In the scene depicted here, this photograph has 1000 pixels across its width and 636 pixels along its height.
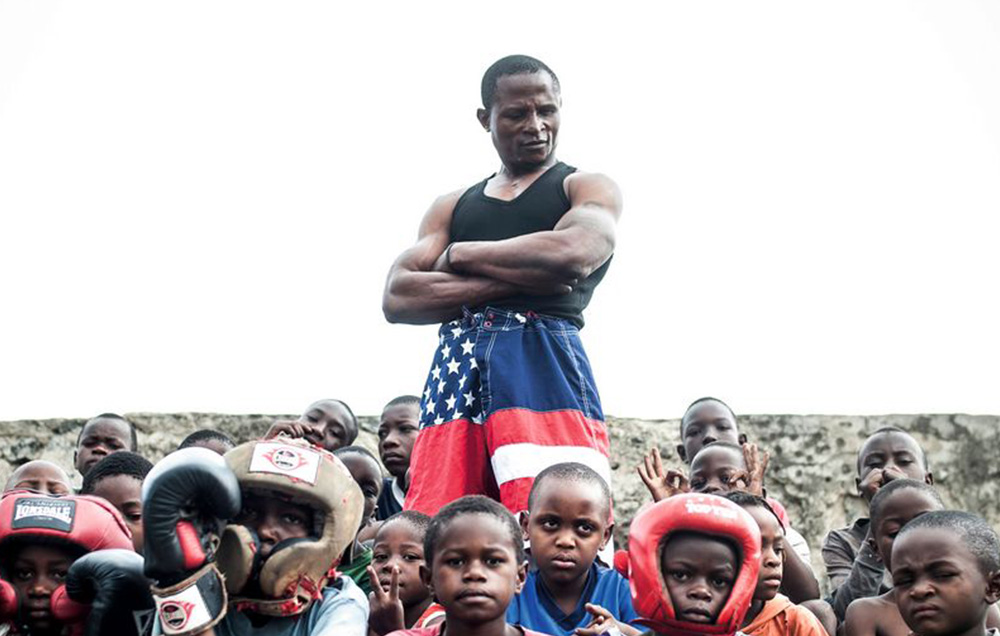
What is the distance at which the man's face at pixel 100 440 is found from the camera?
26.8ft

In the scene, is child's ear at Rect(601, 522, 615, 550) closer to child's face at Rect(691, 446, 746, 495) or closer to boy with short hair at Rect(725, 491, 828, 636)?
boy with short hair at Rect(725, 491, 828, 636)

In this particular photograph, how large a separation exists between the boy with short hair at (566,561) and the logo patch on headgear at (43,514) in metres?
1.55

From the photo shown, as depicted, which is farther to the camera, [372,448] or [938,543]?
[372,448]

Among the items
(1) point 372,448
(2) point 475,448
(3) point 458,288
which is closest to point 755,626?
(2) point 475,448

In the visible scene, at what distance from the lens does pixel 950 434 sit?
10.3 metres

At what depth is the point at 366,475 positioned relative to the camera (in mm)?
7488

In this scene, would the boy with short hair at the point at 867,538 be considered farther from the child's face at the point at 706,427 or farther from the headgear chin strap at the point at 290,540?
the headgear chin strap at the point at 290,540

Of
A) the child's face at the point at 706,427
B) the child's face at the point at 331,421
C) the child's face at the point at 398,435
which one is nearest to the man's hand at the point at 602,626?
the child's face at the point at 706,427

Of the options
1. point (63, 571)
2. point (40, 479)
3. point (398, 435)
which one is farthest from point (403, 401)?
point (63, 571)

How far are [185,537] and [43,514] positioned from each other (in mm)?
760

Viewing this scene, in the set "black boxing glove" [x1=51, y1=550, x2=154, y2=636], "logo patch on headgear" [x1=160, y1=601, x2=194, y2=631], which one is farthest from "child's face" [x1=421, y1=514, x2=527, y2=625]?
"black boxing glove" [x1=51, y1=550, x2=154, y2=636]

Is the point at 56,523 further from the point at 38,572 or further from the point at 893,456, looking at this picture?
the point at 893,456

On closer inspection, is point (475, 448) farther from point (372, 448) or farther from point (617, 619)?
point (372, 448)

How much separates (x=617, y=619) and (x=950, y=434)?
5918mm
